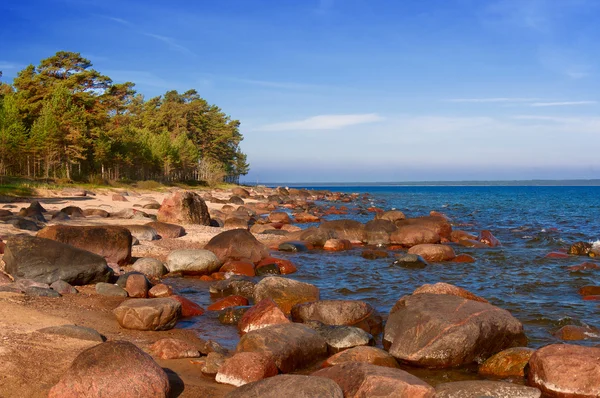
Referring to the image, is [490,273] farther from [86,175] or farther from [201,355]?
[86,175]

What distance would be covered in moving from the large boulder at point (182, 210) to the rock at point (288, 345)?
633 inches

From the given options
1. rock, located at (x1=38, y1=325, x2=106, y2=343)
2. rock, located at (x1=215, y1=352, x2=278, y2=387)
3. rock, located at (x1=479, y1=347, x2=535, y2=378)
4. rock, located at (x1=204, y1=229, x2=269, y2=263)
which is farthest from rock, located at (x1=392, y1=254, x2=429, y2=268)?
rock, located at (x1=38, y1=325, x2=106, y2=343)

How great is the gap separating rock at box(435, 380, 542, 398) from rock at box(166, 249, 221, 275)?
340 inches

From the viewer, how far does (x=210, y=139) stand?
92562mm

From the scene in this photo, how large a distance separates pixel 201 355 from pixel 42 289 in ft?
12.6

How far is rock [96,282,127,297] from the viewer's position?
10344mm

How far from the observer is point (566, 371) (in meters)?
6.40

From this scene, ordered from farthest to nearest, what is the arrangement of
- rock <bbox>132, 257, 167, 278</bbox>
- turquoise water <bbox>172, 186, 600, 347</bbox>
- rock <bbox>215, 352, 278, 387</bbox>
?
rock <bbox>132, 257, 167, 278</bbox>
turquoise water <bbox>172, 186, 600, 347</bbox>
rock <bbox>215, 352, 278, 387</bbox>

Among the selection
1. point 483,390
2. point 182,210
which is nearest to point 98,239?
point 182,210

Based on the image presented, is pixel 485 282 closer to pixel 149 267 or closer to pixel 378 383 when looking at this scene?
pixel 149 267

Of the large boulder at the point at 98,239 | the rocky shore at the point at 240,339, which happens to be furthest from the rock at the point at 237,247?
the large boulder at the point at 98,239

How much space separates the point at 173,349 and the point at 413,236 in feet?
49.8

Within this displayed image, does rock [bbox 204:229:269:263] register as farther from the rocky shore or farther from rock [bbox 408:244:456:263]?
rock [bbox 408:244:456:263]

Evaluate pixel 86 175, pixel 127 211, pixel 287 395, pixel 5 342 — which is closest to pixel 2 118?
pixel 86 175
